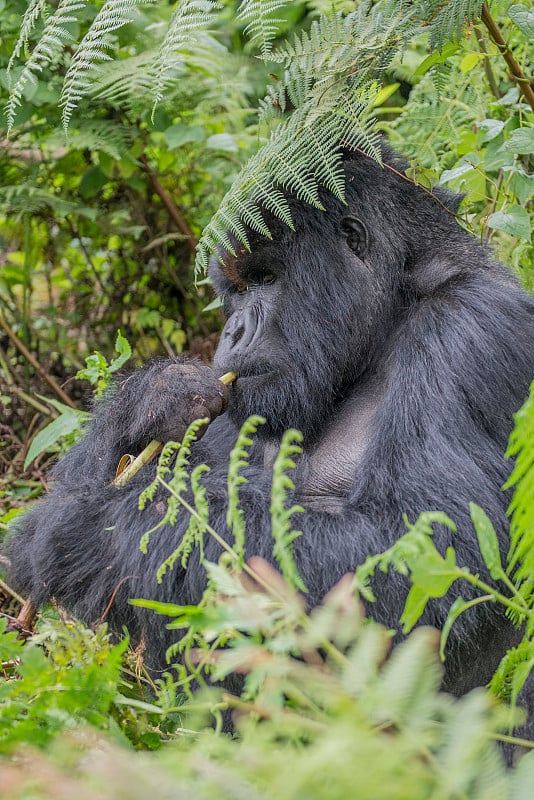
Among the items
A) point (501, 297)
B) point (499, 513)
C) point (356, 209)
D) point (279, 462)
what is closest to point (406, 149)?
point (356, 209)

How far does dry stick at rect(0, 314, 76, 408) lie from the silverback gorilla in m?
1.23

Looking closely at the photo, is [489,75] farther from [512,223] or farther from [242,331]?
[242,331]

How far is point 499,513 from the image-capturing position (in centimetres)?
234

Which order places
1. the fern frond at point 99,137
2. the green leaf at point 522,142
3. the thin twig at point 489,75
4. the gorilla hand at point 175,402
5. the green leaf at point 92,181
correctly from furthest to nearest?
the green leaf at point 92,181 < the fern frond at point 99,137 < the thin twig at point 489,75 < the green leaf at point 522,142 < the gorilla hand at point 175,402

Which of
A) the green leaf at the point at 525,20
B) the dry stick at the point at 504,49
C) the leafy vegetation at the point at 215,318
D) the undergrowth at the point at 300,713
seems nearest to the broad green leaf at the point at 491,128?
the leafy vegetation at the point at 215,318

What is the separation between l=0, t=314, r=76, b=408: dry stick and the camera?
435 centimetres

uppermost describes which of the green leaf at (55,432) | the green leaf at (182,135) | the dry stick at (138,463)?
the green leaf at (182,135)

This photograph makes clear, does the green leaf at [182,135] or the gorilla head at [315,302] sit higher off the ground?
the green leaf at [182,135]

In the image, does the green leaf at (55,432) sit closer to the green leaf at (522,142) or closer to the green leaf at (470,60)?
the green leaf at (522,142)

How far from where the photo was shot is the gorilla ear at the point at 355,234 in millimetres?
2861

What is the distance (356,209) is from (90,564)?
4.33 feet

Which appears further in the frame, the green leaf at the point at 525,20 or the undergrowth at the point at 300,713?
the green leaf at the point at 525,20

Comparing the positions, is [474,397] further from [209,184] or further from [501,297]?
[209,184]

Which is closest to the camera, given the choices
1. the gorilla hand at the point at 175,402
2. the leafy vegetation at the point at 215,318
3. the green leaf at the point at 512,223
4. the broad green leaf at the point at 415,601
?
the leafy vegetation at the point at 215,318
